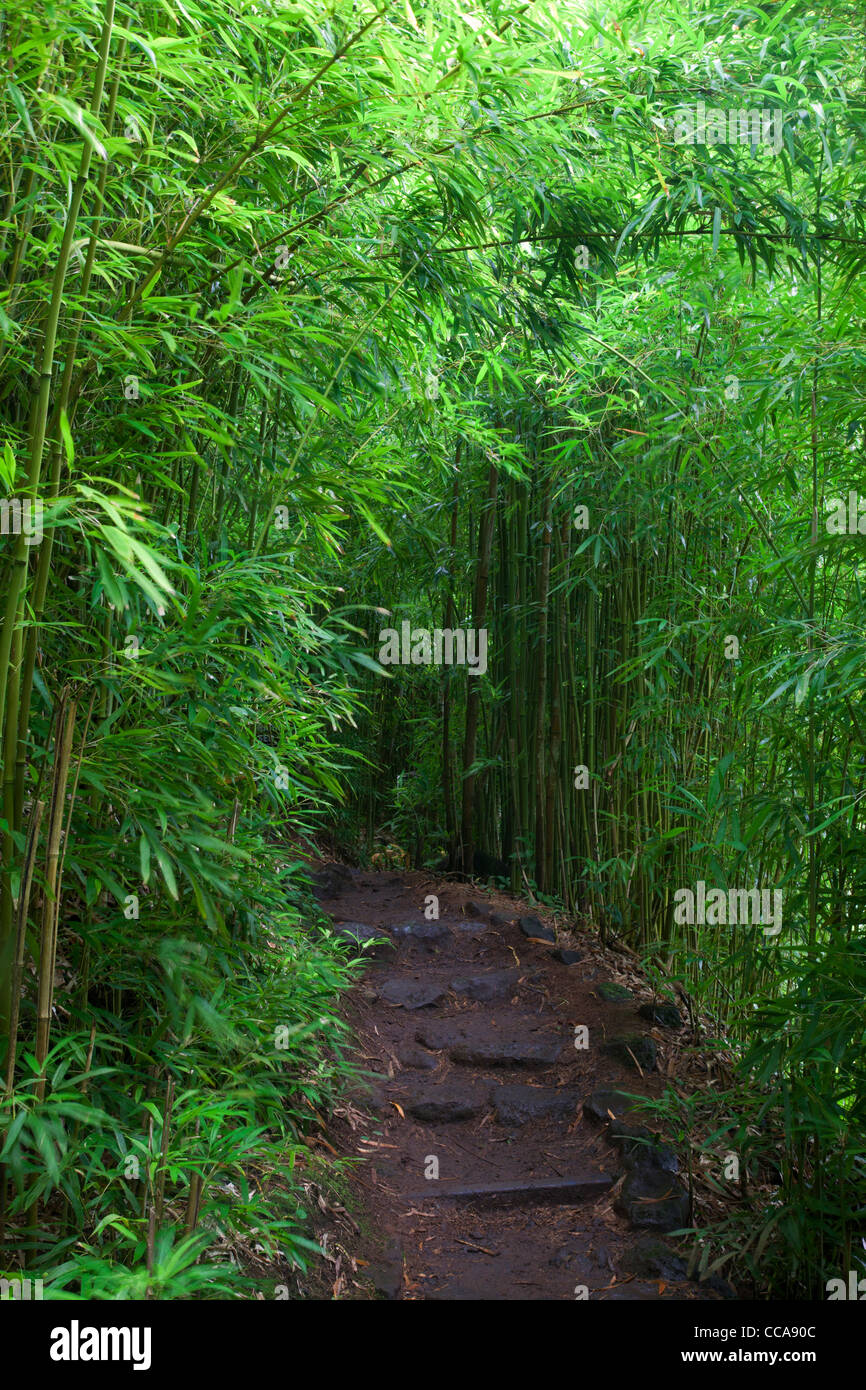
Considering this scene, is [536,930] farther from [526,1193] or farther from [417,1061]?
[526,1193]

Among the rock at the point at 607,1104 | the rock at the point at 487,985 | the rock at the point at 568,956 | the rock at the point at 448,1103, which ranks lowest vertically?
the rock at the point at 448,1103

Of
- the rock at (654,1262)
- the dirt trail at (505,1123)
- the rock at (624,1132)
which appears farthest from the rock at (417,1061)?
the rock at (654,1262)

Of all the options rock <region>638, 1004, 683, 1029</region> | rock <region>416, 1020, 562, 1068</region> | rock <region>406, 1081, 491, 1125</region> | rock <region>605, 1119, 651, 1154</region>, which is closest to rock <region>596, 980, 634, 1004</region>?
rock <region>638, 1004, 683, 1029</region>

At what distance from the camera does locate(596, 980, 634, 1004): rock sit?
373cm

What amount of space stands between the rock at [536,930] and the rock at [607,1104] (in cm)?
125

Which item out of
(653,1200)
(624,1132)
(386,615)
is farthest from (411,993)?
(386,615)

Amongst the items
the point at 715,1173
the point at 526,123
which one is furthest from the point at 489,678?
the point at 526,123

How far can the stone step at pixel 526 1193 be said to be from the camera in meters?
2.76

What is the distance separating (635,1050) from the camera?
3.31 meters

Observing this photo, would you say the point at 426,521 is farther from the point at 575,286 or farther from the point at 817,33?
the point at 817,33

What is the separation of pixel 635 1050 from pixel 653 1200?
708 millimetres

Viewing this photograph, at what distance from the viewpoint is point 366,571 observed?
5.37m

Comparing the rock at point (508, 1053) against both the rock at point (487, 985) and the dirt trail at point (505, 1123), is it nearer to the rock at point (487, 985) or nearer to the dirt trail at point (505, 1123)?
the dirt trail at point (505, 1123)

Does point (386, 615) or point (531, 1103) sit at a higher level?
point (386, 615)
